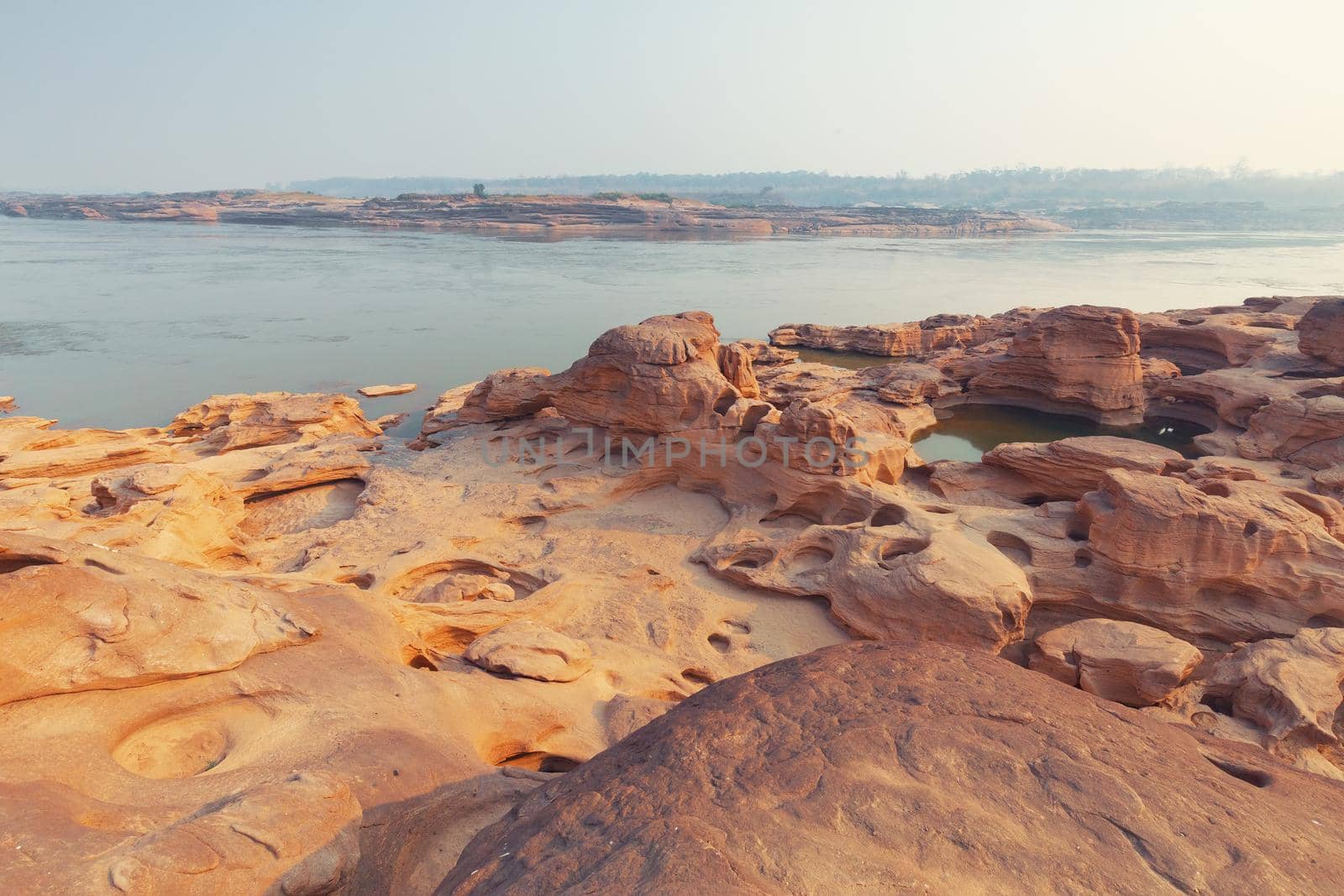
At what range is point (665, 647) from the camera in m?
6.54

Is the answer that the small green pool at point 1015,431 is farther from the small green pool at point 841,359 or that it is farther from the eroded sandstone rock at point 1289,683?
the eroded sandstone rock at point 1289,683

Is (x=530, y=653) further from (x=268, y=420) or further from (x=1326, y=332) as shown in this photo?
(x=1326, y=332)

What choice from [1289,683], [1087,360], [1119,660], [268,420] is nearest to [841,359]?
[1087,360]

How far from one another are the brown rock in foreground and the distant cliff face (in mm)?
63075

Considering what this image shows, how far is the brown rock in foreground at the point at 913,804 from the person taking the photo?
83.0 inches

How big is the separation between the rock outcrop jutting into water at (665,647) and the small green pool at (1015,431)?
1.11 m

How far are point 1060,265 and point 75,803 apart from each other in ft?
172

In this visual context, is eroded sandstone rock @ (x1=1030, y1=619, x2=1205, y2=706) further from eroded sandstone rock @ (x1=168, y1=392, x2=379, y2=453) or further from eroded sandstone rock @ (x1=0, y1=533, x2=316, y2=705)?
eroded sandstone rock @ (x1=168, y1=392, x2=379, y2=453)

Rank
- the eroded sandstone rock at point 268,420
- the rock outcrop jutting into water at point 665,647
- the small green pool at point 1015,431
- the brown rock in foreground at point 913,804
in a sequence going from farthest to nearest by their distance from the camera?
the small green pool at point 1015,431
the eroded sandstone rock at point 268,420
the rock outcrop jutting into water at point 665,647
the brown rock in foreground at point 913,804

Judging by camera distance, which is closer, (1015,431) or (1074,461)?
(1074,461)

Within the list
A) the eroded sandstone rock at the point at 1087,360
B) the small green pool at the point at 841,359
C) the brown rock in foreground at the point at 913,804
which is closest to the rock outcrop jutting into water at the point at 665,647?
the brown rock in foreground at the point at 913,804

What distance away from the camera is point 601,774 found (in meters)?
2.62

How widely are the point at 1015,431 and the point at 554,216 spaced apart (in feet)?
202

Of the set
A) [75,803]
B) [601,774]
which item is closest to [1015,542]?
[601,774]
